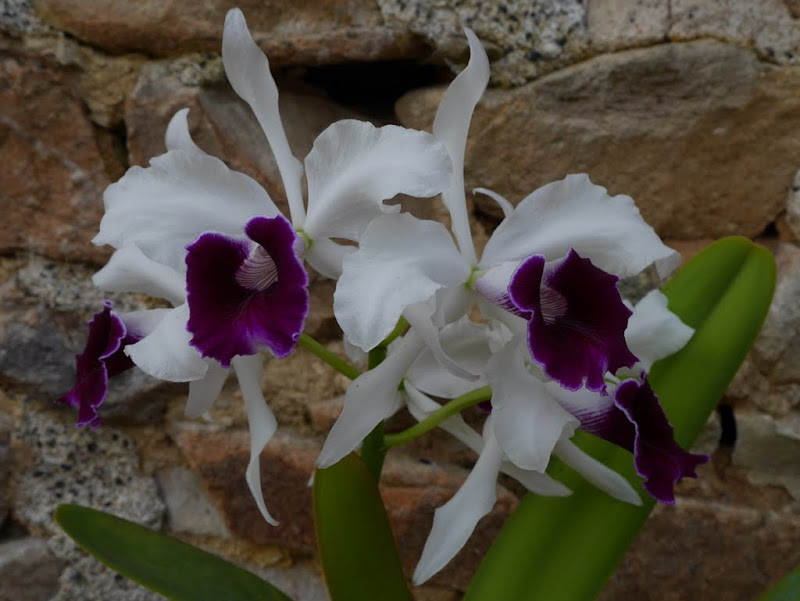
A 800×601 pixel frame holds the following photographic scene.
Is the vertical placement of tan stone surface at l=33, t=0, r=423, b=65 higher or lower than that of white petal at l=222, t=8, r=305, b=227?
lower

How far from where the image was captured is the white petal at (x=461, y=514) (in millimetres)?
770

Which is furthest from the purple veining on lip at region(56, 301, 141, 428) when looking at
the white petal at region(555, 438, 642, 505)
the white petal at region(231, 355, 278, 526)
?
the white petal at region(555, 438, 642, 505)

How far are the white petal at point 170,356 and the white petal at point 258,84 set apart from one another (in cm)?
15

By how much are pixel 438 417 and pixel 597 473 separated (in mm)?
174

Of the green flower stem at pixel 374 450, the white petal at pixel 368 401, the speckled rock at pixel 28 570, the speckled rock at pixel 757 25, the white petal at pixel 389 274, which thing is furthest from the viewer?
the speckled rock at pixel 28 570

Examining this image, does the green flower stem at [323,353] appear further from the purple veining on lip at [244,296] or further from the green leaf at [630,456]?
the green leaf at [630,456]

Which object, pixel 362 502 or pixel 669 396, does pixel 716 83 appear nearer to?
pixel 669 396

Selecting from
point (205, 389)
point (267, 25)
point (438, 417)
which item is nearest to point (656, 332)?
point (438, 417)

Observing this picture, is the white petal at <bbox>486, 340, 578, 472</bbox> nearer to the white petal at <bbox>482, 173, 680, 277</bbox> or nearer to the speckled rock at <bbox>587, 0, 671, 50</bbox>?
the white petal at <bbox>482, 173, 680, 277</bbox>

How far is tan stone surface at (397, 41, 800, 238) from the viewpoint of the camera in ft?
3.56

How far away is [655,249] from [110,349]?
1.66ft

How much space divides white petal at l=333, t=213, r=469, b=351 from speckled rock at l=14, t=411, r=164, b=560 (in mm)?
793

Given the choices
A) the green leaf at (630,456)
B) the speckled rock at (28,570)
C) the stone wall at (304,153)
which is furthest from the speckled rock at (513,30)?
the speckled rock at (28,570)

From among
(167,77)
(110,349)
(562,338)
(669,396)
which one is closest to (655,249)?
(562,338)
